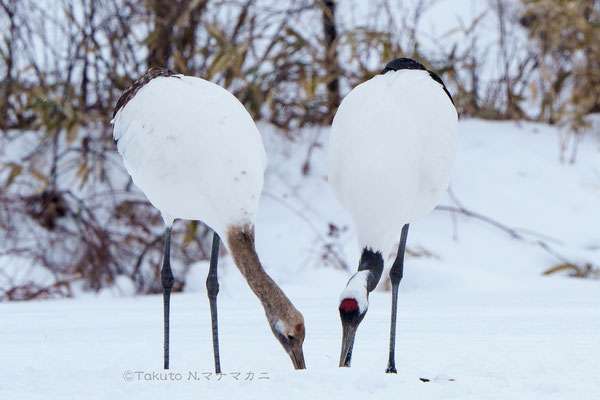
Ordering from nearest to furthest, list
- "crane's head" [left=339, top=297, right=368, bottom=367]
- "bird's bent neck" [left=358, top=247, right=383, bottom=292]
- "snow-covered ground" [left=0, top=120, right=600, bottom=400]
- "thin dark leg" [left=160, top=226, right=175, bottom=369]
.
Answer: "snow-covered ground" [left=0, top=120, right=600, bottom=400], "crane's head" [left=339, top=297, right=368, bottom=367], "bird's bent neck" [left=358, top=247, right=383, bottom=292], "thin dark leg" [left=160, top=226, right=175, bottom=369]

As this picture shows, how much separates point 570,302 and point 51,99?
445cm

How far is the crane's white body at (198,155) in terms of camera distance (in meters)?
3.25

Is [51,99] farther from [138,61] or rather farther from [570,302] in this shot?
[570,302]

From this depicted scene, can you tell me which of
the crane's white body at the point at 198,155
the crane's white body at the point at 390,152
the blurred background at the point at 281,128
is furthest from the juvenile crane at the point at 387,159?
the blurred background at the point at 281,128

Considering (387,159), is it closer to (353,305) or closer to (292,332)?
(353,305)

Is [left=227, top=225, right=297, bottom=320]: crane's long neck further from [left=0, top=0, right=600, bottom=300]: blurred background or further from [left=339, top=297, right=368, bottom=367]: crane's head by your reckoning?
[left=0, top=0, right=600, bottom=300]: blurred background

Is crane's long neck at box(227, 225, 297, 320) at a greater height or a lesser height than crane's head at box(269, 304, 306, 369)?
greater

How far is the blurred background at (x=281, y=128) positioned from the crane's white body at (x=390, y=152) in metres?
2.85

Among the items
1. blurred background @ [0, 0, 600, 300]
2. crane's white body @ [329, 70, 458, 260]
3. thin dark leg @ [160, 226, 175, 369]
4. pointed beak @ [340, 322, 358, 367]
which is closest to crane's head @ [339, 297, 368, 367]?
pointed beak @ [340, 322, 358, 367]

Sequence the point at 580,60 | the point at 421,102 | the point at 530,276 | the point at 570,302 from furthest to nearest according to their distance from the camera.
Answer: the point at 580,60
the point at 530,276
the point at 570,302
the point at 421,102

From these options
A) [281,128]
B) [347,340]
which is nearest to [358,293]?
[347,340]

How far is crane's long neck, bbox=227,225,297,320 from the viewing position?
321 centimetres

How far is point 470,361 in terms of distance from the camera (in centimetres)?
332

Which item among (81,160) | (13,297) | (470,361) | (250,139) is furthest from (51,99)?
(470,361)
